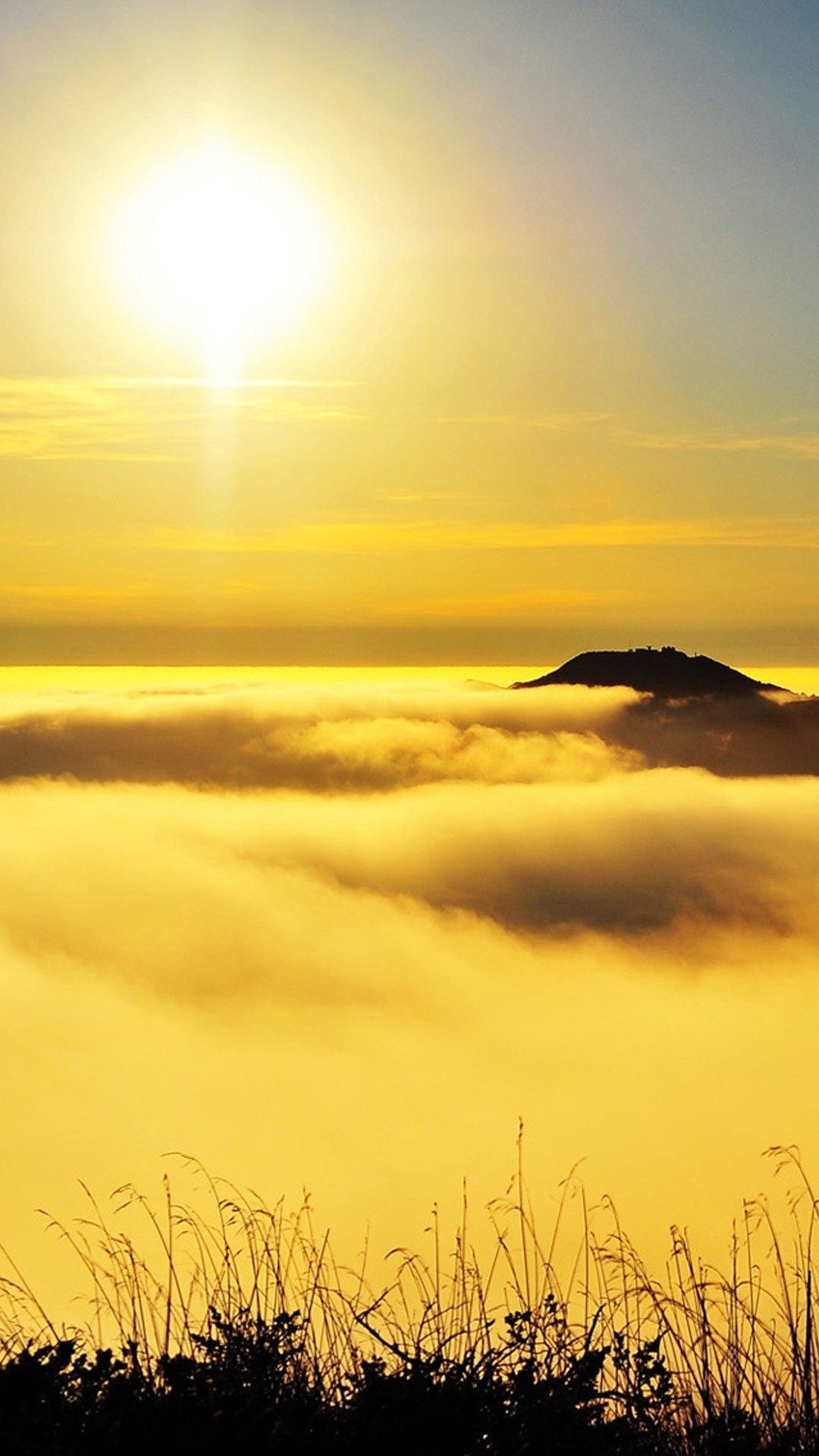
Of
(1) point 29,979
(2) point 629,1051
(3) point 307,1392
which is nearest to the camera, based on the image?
(3) point 307,1392

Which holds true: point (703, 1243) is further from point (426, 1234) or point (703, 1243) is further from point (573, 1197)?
point (426, 1234)

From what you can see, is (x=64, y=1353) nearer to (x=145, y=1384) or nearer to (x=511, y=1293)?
(x=145, y=1384)

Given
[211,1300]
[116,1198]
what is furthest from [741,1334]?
[116,1198]

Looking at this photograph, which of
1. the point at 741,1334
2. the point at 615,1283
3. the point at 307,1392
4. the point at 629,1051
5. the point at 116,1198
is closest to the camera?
the point at 307,1392

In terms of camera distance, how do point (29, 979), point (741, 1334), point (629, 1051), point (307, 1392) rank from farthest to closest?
point (29, 979) < point (629, 1051) < point (741, 1334) < point (307, 1392)

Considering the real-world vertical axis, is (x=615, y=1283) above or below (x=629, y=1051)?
above

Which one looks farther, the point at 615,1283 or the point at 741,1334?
the point at 615,1283

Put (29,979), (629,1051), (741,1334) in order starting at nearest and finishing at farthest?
(741,1334) < (629,1051) < (29,979)

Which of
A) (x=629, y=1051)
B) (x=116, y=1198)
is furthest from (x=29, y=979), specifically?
(x=116, y=1198)

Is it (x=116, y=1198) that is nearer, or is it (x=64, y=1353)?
(x=64, y=1353)
